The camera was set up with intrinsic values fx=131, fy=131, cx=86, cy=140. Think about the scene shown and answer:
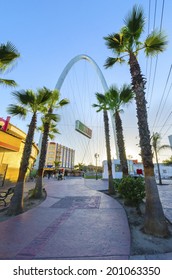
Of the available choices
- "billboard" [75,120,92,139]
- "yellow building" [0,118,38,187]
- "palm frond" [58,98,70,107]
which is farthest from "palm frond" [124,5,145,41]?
"billboard" [75,120,92,139]

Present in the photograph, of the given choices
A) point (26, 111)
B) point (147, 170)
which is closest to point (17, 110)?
point (26, 111)

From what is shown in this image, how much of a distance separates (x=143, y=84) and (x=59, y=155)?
2958 inches

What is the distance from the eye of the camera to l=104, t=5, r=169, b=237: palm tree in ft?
13.1

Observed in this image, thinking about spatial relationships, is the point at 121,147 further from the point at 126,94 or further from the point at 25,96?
the point at 25,96

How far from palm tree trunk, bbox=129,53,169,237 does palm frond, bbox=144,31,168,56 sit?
110 centimetres

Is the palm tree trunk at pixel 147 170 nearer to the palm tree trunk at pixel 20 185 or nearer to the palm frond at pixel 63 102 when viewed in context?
the palm tree trunk at pixel 20 185

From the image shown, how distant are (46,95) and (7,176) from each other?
10.4 m

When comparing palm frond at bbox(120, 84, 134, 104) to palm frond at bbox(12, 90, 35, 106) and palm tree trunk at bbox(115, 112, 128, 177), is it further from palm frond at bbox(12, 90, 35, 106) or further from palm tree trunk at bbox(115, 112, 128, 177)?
palm frond at bbox(12, 90, 35, 106)

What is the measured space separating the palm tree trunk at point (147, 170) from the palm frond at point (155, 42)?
43.4 inches

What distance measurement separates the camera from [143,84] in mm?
5309

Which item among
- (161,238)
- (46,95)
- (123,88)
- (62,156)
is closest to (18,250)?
(161,238)

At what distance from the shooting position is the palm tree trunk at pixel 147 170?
3.89 meters
